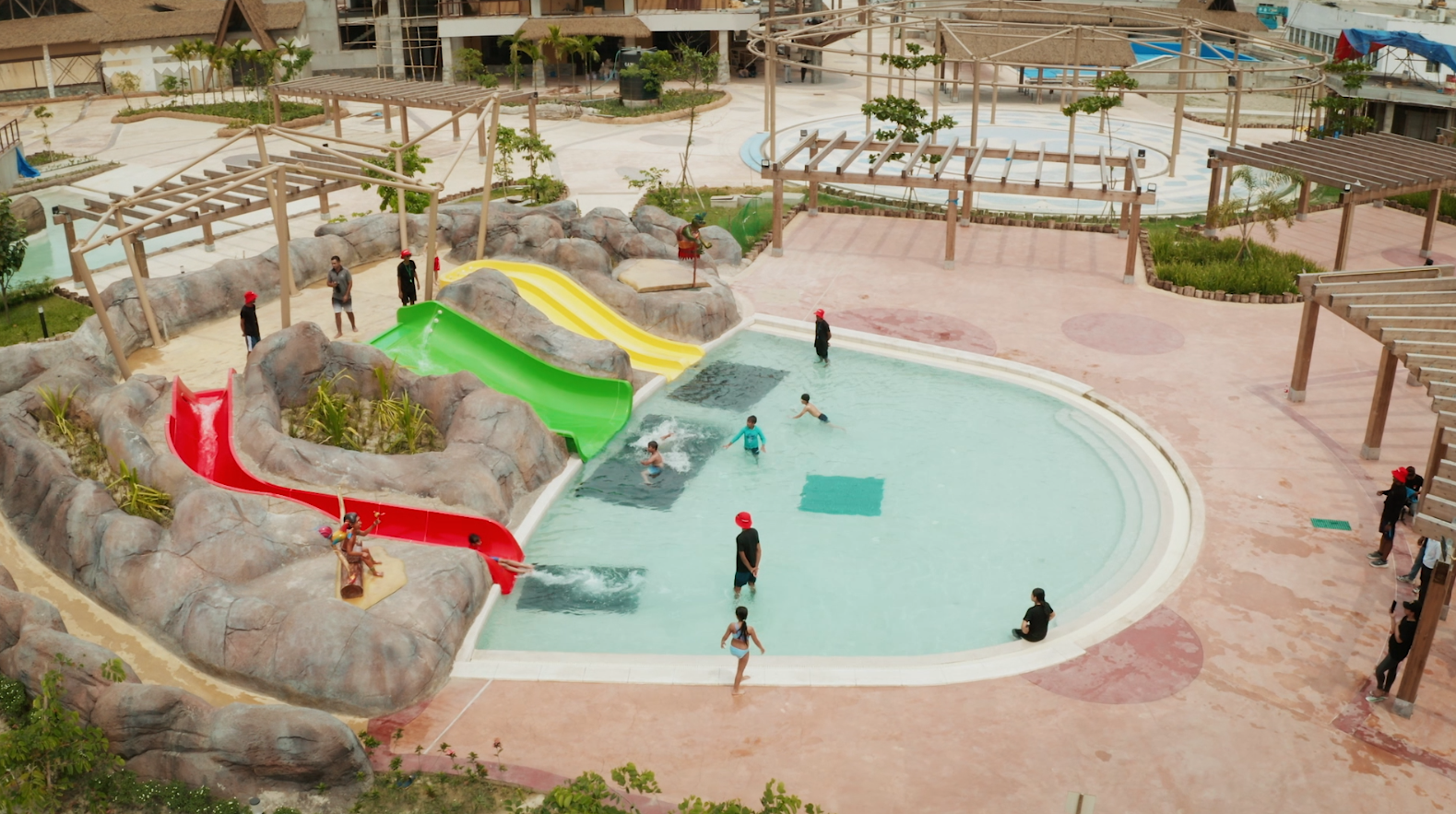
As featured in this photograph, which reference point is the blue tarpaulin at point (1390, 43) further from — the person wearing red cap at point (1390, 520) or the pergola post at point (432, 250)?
the pergola post at point (432, 250)

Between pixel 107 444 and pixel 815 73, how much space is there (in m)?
46.5

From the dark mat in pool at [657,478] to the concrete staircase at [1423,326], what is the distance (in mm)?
10353

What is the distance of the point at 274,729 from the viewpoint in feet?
39.5

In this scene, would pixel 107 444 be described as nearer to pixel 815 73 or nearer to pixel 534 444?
pixel 534 444

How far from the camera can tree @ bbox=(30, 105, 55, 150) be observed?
42.6m

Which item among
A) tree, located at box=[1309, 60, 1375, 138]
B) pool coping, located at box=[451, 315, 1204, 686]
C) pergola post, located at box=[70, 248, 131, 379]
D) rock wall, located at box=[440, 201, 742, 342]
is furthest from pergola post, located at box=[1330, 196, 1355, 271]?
pergola post, located at box=[70, 248, 131, 379]

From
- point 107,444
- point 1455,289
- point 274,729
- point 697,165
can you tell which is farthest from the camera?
point 697,165

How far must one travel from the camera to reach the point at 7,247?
81.8 feet

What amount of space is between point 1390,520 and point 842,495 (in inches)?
308

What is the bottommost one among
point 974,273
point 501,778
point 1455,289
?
point 501,778

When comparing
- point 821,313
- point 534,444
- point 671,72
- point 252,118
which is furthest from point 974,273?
point 252,118

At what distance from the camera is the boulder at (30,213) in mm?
32719

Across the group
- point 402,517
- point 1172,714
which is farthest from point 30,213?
point 1172,714

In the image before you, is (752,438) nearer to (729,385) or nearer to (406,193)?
(729,385)
